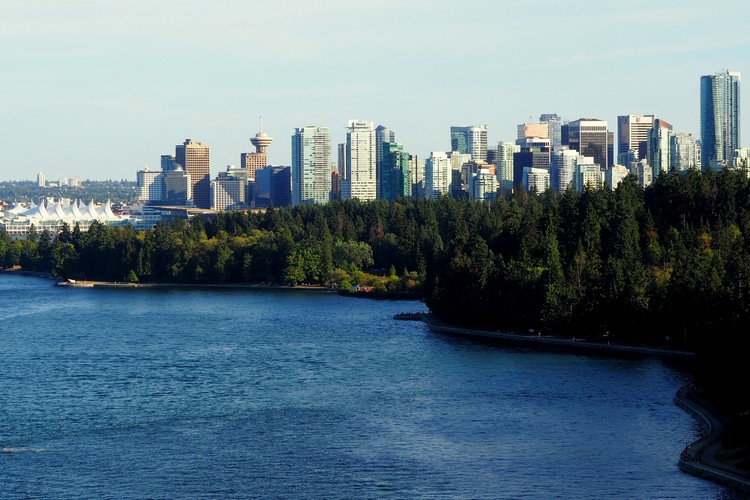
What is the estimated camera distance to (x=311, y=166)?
15362 cm

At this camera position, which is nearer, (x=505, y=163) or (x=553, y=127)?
(x=505, y=163)

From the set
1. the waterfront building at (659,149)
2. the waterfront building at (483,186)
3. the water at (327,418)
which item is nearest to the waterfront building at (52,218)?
the waterfront building at (483,186)

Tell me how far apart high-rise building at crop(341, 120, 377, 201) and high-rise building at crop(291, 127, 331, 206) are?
11.1 ft

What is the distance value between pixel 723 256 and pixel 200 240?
4014 cm

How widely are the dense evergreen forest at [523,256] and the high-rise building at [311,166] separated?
71.3 metres

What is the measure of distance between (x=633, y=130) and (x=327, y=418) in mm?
131551

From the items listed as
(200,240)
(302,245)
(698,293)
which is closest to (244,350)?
(698,293)

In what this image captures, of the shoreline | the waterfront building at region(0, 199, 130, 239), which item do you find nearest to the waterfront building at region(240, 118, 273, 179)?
the waterfront building at region(0, 199, 130, 239)

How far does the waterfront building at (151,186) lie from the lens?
597 ft

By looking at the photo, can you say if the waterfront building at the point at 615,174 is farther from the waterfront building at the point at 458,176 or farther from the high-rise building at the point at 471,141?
the high-rise building at the point at 471,141

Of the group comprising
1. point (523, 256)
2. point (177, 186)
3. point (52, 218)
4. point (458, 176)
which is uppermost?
point (177, 186)

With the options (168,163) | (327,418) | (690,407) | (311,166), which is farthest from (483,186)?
(327,418)

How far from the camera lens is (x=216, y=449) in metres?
24.4

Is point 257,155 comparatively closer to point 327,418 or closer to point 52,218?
point 52,218
